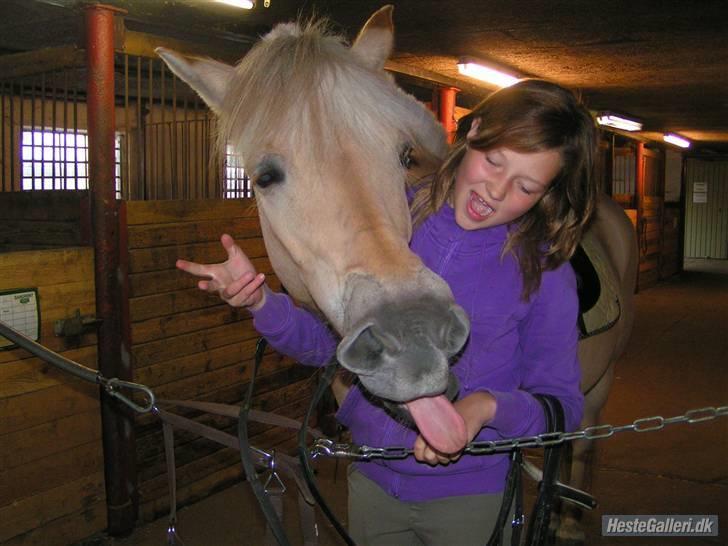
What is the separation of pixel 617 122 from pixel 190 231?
23.4ft

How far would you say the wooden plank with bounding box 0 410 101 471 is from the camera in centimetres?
284

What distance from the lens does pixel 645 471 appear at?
389 centimetres

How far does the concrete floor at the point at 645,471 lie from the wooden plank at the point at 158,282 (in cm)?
123

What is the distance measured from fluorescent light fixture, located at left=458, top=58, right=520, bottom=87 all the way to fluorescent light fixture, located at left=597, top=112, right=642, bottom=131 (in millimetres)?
2710

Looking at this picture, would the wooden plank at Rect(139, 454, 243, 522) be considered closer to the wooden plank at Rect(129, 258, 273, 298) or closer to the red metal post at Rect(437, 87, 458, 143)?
the wooden plank at Rect(129, 258, 273, 298)

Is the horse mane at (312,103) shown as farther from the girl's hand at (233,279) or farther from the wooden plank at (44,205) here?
the wooden plank at (44,205)

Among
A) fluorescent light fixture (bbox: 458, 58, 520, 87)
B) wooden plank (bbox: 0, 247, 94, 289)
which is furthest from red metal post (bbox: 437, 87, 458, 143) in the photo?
wooden plank (bbox: 0, 247, 94, 289)

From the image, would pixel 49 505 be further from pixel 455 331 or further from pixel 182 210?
pixel 455 331

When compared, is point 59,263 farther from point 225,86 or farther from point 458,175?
point 458,175

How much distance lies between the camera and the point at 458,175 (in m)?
1.47

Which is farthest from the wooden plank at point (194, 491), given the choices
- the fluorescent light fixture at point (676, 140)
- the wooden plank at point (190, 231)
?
the fluorescent light fixture at point (676, 140)

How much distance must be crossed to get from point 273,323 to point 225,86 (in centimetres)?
72

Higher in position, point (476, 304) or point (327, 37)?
point (327, 37)

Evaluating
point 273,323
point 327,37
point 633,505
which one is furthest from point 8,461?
point 633,505
